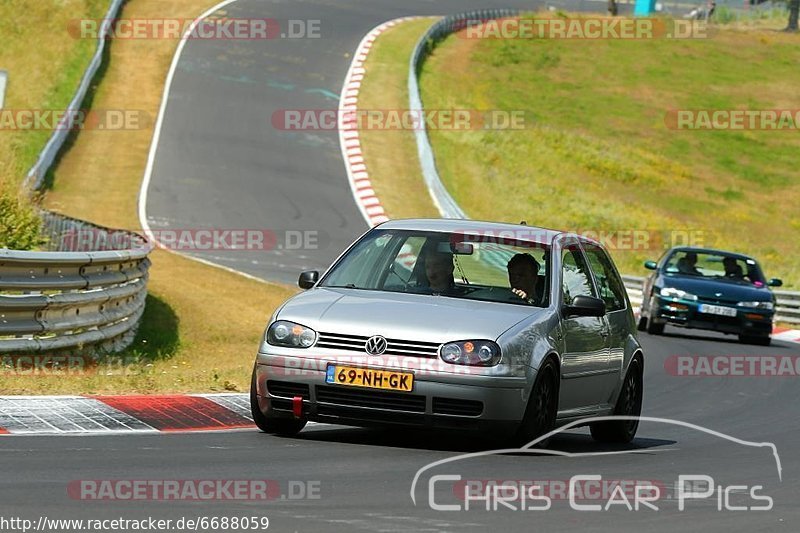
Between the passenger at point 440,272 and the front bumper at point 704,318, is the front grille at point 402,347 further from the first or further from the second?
the front bumper at point 704,318

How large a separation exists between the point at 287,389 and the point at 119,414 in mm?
1263

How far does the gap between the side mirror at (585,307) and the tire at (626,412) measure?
1165mm

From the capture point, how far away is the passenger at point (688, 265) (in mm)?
23578

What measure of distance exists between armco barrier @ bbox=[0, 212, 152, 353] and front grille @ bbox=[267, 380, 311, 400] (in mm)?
4334

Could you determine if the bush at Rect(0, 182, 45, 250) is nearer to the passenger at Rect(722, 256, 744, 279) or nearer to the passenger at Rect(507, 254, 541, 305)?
the passenger at Rect(507, 254, 541, 305)

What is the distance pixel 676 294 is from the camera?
22.6 metres

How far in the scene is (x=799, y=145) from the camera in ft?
208

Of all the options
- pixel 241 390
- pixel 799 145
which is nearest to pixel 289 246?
pixel 241 390

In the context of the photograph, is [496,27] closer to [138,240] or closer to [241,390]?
[138,240]

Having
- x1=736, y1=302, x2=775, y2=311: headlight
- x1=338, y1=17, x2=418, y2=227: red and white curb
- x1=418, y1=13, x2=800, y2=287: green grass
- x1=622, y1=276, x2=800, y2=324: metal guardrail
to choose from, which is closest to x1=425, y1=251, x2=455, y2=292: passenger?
x1=736, y1=302, x2=775, y2=311: headlight

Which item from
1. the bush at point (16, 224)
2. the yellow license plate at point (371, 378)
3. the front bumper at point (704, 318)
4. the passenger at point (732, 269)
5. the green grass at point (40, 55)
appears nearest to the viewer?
the yellow license plate at point (371, 378)

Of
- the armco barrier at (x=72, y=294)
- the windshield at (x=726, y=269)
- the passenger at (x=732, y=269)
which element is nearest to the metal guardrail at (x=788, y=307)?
the windshield at (x=726, y=269)

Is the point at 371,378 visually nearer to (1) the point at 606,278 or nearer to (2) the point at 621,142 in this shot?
(1) the point at 606,278

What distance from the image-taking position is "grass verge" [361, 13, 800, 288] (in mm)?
44625
